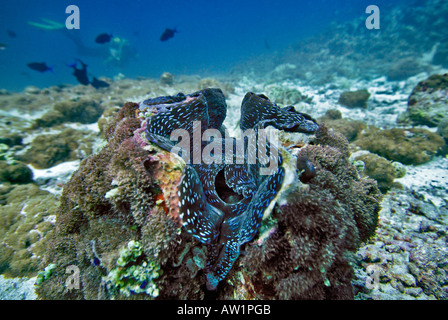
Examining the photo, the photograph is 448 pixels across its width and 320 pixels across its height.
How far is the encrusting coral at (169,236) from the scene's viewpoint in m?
1.34

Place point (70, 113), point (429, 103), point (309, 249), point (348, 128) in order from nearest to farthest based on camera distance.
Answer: point (309, 249) → point (348, 128) → point (429, 103) → point (70, 113)

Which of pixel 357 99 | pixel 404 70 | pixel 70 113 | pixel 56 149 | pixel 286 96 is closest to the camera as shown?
pixel 56 149

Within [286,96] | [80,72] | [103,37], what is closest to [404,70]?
[286,96]

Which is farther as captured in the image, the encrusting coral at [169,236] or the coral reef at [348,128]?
the coral reef at [348,128]

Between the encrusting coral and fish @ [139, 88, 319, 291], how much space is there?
3.8 inches

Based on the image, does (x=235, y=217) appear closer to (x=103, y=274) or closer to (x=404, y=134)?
(x=103, y=274)

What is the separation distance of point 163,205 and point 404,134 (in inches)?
245

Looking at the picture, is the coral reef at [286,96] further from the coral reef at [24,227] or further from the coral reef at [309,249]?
the coral reef at [24,227]

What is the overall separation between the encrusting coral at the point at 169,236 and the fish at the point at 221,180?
0.10 m

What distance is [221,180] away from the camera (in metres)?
2.54

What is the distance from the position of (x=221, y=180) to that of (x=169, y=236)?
1149mm

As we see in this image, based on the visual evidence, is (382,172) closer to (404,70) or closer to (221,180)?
(221,180)

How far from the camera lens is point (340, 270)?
1441mm

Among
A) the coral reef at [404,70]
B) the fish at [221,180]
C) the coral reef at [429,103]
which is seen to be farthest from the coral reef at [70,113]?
the coral reef at [404,70]
